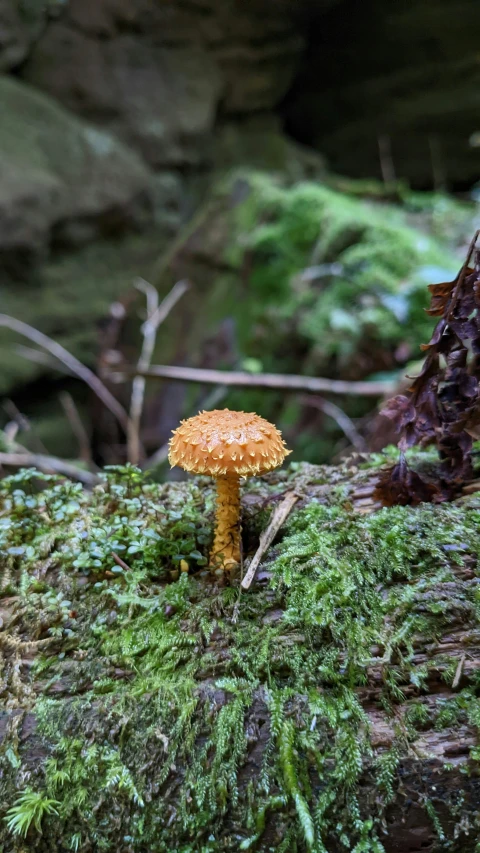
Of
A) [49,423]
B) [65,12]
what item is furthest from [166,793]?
[65,12]

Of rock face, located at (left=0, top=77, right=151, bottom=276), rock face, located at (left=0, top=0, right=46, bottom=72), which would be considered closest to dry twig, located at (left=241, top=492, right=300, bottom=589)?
rock face, located at (left=0, top=77, right=151, bottom=276)

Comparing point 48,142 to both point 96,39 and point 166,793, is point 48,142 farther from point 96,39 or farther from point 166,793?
point 166,793

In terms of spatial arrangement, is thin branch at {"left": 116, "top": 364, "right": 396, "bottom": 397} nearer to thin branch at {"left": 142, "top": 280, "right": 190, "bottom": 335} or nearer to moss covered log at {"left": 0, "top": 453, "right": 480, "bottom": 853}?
thin branch at {"left": 142, "top": 280, "right": 190, "bottom": 335}

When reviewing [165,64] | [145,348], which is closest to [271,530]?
[145,348]

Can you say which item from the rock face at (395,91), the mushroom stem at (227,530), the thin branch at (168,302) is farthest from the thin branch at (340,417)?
the rock face at (395,91)

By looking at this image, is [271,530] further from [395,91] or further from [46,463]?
[395,91]

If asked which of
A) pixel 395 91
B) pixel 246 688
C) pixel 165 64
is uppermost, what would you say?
pixel 165 64
